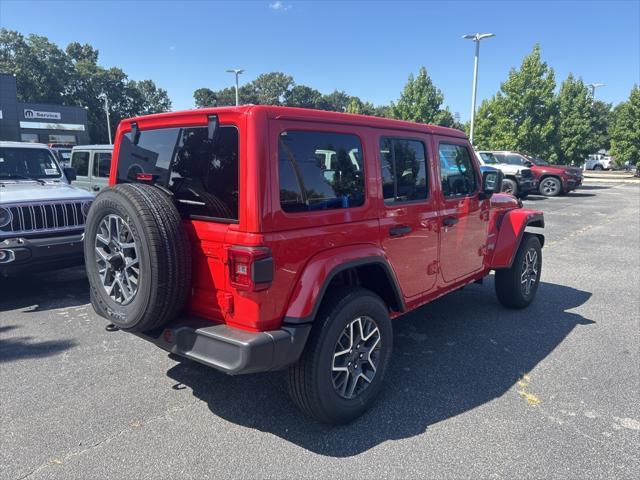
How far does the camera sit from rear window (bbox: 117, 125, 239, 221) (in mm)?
2661

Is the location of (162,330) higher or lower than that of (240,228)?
lower

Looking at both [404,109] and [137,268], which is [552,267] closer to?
[137,268]

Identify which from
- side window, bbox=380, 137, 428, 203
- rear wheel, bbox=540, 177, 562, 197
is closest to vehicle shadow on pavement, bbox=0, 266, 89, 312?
side window, bbox=380, 137, 428, 203

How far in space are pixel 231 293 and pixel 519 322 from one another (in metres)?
3.54

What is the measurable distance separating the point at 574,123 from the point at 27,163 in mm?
31364

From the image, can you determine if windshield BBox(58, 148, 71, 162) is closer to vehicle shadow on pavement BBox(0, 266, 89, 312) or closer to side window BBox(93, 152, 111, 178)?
side window BBox(93, 152, 111, 178)

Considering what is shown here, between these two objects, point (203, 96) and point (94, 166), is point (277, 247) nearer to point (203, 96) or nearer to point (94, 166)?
point (94, 166)

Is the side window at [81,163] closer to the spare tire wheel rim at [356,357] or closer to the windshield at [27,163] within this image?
the windshield at [27,163]

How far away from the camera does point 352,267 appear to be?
2.91 meters

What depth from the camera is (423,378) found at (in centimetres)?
363

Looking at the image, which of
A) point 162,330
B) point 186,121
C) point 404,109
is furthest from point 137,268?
point 404,109

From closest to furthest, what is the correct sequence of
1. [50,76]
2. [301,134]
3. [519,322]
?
[301,134], [519,322], [50,76]

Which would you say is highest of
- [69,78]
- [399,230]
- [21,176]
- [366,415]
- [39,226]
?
[69,78]

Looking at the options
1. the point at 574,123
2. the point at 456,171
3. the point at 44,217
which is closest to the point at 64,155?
the point at 44,217
